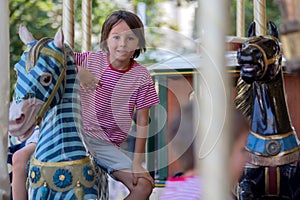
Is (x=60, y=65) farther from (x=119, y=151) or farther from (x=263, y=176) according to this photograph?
(x=263, y=176)

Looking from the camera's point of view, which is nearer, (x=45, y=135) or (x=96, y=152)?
(x=45, y=135)

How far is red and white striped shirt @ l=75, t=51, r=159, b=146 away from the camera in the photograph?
11.6 feet

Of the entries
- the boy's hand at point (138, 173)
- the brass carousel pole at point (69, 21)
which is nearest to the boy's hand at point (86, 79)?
the boy's hand at point (138, 173)

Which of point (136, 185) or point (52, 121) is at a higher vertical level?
point (52, 121)

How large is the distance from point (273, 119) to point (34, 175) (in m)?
1.16

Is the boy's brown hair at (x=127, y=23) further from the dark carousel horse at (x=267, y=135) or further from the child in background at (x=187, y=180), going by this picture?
the dark carousel horse at (x=267, y=135)

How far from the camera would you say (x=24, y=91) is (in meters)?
2.93

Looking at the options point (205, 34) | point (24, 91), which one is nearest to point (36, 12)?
point (24, 91)

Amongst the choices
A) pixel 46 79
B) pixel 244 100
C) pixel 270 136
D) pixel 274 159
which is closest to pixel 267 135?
pixel 270 136

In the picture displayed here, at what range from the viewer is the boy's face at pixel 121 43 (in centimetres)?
359

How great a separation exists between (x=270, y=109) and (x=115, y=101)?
0.89 meters

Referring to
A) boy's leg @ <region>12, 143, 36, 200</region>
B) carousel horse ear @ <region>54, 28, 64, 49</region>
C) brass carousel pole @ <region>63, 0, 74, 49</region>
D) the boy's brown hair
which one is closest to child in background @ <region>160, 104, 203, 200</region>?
the boy's brown hair

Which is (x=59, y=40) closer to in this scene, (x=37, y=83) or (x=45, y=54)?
(x=45, y=54)

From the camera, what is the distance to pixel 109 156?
3465mm
